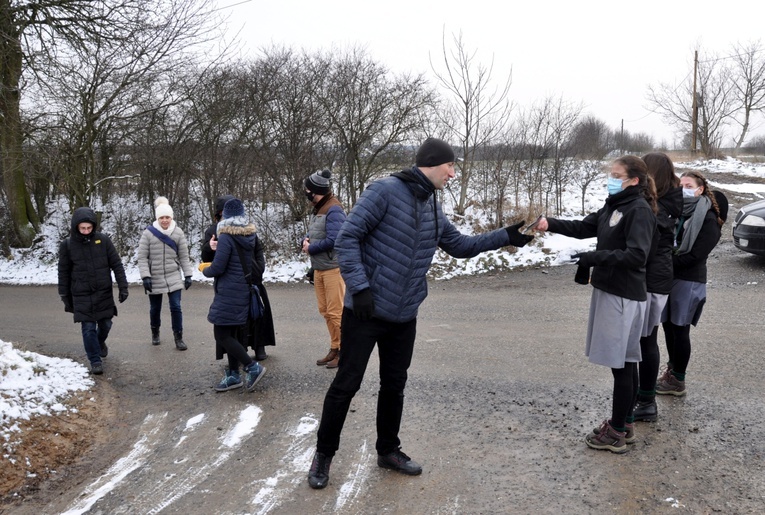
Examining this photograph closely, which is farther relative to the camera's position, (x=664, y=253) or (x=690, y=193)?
(x=690, y=193)

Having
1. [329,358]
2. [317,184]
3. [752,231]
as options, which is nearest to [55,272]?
[329,358]

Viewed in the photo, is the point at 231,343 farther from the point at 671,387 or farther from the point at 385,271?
the point at 671,387

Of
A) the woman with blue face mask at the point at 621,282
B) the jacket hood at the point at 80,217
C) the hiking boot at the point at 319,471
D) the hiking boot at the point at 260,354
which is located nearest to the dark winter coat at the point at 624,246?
the woman with blue face mask at the point at 621,282

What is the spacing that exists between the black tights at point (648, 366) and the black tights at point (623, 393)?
1.28 ft

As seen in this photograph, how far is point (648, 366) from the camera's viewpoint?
436 centimetres

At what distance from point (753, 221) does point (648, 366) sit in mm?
7412

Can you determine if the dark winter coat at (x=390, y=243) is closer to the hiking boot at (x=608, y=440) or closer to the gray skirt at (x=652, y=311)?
the hiking boot at (x=608, y=440)

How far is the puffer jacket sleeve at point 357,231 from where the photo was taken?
11.4 ft

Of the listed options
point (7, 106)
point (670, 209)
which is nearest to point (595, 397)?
point (670, 209)

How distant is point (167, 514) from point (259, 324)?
2628 mm

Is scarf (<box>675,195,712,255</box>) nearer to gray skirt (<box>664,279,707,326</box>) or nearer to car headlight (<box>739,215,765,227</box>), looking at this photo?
gray skirt (<box>664,279,707,326</box>)

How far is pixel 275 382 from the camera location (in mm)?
5746

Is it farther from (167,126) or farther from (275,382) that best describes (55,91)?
(275,382)

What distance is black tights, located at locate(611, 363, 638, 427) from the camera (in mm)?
3943
